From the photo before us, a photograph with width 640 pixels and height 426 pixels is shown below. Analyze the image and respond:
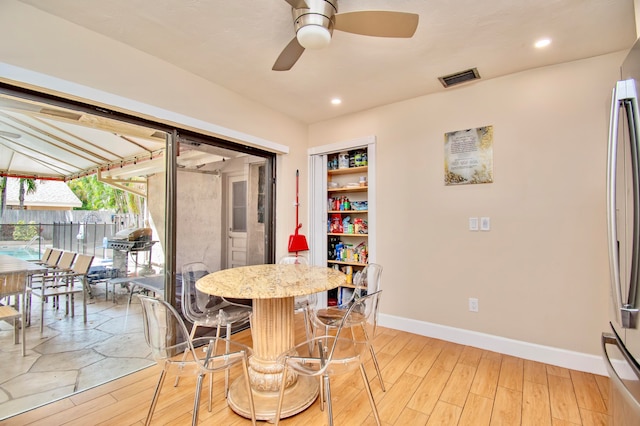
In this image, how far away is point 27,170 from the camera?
2041mm

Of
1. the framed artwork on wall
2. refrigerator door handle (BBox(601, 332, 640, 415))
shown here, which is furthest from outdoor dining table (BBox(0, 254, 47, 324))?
the framed artwork on wall

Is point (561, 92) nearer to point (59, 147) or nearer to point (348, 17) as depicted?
point (348, 17)

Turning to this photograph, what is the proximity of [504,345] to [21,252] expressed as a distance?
391 centimetres

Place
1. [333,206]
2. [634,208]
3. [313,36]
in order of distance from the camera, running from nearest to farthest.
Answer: [634,208], [313,36], [333,206]

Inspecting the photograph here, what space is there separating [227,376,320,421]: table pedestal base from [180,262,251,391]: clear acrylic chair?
115 mm

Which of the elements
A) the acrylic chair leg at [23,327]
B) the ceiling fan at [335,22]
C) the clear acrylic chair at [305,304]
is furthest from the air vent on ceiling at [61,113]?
the clear acrylic chair at [305,304]

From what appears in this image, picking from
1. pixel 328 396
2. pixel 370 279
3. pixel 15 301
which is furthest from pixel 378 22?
pixel 15 301

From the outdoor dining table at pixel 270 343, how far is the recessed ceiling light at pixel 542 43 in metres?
2.28

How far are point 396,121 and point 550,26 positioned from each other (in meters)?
1.53

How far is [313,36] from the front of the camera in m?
1.68

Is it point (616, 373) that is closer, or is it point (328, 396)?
point (616, 373)

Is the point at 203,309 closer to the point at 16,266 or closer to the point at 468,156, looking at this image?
the point at 16,266

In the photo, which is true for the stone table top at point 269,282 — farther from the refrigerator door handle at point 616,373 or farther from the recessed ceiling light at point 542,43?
the recessed ceiling light at point 542,43

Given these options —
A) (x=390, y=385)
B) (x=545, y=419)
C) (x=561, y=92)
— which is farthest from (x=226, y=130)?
(x=545, y=419)
